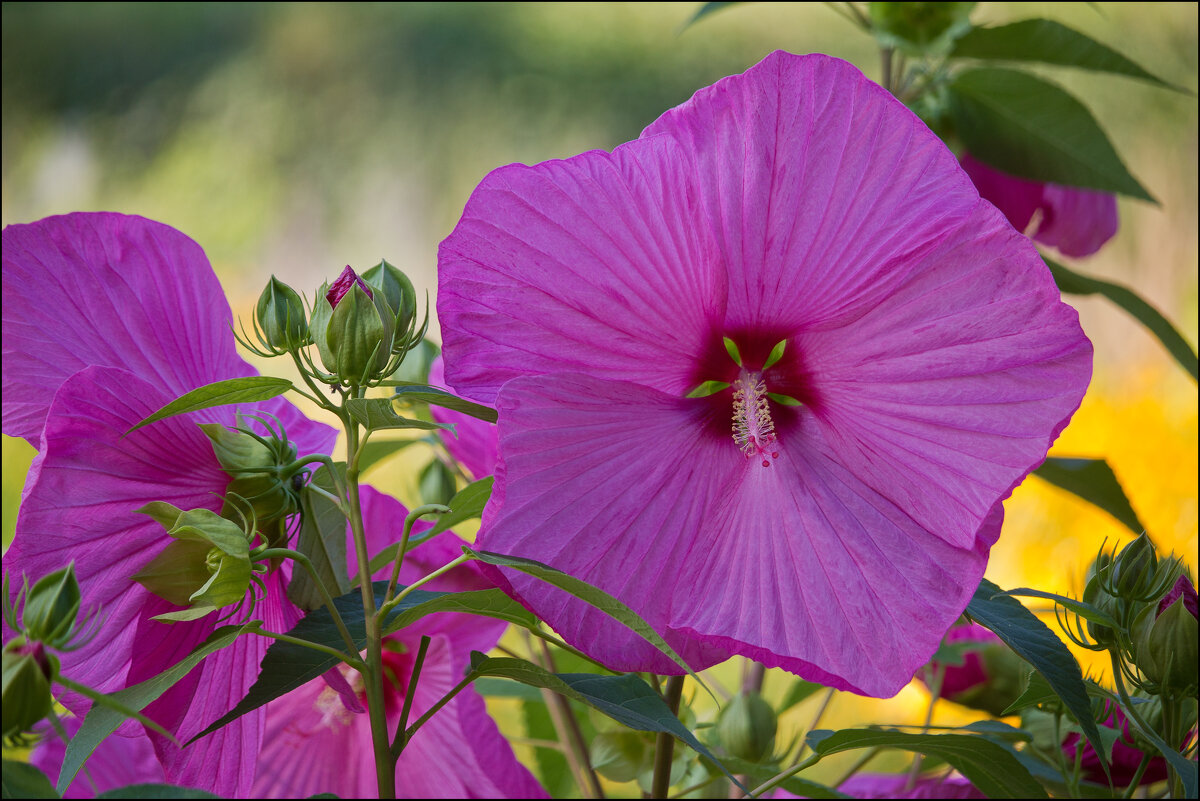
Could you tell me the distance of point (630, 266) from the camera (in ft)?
0.83

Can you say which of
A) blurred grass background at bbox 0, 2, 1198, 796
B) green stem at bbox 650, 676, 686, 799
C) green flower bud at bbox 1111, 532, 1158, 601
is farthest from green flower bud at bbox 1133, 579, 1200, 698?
blurred grass background at bbox 0, 2, 1198, 796

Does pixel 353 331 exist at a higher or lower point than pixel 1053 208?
lower

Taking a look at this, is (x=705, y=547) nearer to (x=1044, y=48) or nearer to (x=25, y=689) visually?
(x=25, y=689)

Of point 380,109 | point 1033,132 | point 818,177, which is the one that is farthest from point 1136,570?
point 380,109

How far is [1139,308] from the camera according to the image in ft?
1.47

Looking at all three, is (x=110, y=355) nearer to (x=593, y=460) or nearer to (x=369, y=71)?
(x=593, y=460)

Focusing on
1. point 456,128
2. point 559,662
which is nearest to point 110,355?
point 559,662

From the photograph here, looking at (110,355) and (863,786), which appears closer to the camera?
(110,355)

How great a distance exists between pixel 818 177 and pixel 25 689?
185 millimetres

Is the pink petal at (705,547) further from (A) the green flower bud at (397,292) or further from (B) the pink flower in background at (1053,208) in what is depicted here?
(B) the pink flower in background at (1053,208)

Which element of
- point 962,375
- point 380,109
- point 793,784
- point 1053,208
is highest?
point 380,109

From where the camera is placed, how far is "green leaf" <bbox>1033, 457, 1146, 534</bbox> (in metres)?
0.45

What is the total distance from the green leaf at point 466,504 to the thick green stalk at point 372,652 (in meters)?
0.02

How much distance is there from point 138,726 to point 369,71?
1.76 meters
